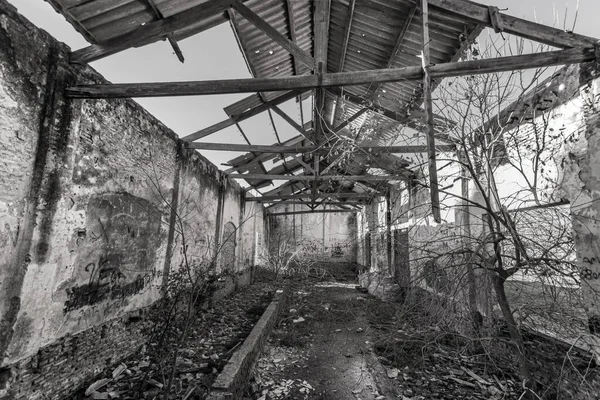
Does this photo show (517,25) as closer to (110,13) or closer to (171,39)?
(171,39)

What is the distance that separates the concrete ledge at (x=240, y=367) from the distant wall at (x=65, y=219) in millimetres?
1460

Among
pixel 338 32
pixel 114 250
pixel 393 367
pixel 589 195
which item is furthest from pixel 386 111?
pixel 114 250

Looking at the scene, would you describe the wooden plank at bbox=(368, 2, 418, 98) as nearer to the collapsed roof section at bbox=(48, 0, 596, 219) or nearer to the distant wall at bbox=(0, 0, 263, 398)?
the collapsed roof section at bbox=(48, 0, 596, 219)

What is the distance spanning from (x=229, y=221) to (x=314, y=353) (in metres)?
6.28

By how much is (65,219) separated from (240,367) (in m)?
2.89

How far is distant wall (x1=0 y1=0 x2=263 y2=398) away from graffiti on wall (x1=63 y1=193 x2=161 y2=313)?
0.05 ft

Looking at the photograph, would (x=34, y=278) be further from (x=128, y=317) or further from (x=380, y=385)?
(x=380, y=385)

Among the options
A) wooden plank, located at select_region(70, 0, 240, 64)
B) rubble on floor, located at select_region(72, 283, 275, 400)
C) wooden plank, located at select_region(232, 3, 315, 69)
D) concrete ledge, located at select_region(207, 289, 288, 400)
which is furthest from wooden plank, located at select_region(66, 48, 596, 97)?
rubble on floor, located at select_region(72, 283, 275, 400)

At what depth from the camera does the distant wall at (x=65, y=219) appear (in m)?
3.05

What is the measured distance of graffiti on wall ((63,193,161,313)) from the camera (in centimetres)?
399

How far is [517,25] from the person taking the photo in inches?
139

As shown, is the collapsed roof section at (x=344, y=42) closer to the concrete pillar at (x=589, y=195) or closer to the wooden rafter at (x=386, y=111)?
the wooden rafter at (x=386, y=111)

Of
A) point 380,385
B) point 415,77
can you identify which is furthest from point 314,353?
point 415,77

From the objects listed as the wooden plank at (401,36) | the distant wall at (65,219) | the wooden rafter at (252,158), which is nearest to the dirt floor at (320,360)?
the distant wall at (65,219)
